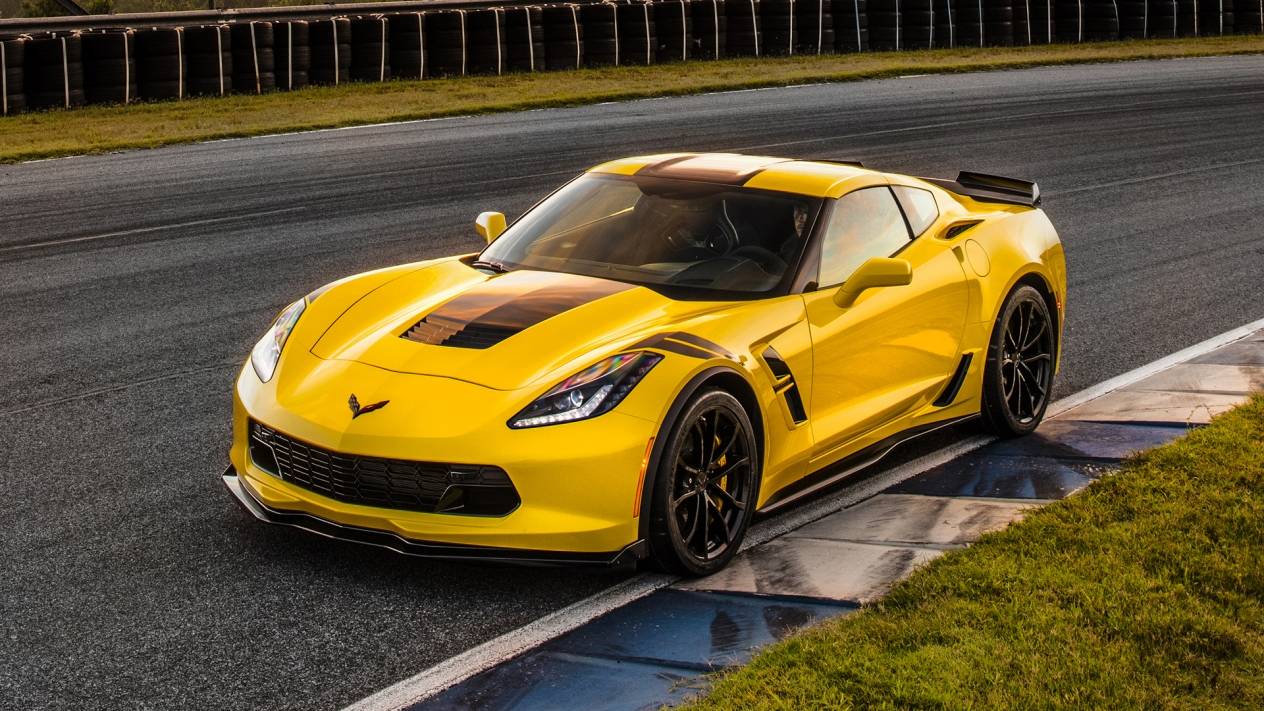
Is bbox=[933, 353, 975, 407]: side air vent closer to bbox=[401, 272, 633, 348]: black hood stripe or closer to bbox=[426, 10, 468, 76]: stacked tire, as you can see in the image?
bbox=[401, 272, 633, 348]: black hood stripe

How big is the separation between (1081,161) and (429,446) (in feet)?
46.4

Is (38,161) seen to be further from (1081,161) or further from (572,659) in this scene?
(572,659)

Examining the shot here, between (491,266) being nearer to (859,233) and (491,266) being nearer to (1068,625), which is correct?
(859,233)

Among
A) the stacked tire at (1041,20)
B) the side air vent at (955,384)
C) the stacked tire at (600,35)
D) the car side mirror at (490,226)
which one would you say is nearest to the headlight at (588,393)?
the car side mirror at (490,226)

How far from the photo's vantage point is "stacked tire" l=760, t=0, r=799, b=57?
29.2m

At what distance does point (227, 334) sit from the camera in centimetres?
937

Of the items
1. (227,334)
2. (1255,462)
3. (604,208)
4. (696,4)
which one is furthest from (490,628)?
(696,4)

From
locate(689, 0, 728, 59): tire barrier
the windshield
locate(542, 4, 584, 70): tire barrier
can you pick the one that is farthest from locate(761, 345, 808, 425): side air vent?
locate(689, 0, 728, 59): tire barrier

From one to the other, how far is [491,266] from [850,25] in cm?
2539

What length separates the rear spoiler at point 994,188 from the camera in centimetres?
775

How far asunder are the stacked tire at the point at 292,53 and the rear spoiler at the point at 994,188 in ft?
55.3

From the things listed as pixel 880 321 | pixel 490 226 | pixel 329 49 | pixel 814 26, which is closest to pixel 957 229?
pixel 880 321

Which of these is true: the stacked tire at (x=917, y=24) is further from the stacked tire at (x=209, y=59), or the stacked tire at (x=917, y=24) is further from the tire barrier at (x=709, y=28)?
the stacked tire at (x=209, y=59)

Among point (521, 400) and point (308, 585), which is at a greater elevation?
point (521, 400)
